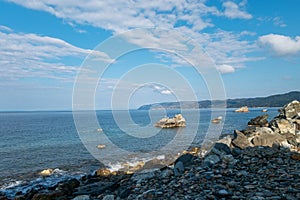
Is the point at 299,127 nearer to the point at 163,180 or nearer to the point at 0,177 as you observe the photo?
the point at 163,180

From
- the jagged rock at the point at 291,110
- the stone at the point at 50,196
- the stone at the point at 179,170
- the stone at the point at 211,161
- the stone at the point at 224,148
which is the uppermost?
the jagged rock at the point at 291,110

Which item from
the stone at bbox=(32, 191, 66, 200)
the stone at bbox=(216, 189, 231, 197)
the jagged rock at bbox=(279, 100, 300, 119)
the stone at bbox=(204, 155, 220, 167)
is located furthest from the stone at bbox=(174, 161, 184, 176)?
the jagged rock at bbox=(279, 100, 300, 119)

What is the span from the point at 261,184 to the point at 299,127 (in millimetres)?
17604

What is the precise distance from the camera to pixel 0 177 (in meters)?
19.0

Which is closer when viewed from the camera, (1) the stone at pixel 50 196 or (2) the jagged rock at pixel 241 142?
(1) the stone at pixel 50 196

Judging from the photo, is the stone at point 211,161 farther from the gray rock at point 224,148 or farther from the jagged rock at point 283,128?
the jagged rock at point 283,128

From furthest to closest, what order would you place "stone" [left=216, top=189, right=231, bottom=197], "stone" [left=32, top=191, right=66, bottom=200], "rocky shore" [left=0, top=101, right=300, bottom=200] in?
"stone" [left=32, top=191, right=66, bottom=200], "rocky shore" [left=0, top=101, right=300, bottom=200], "stone" [left=216, top=189, right=231, bottom=197]

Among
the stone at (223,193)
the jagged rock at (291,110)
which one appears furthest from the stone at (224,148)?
the jagged rock at (291,110)

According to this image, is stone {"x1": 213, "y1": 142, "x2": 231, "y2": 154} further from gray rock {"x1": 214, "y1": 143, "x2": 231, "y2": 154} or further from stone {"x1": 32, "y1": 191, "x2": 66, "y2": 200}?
stone {"x1": 32, "y1": 191, "x2": 66, "y2": 200}

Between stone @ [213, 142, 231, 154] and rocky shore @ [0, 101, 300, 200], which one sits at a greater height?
stone @ [213, 142, 231, 154]

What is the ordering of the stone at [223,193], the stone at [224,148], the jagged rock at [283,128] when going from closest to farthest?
the stone at [223,193], the stone at [224,148], the jagged rock at [283,128]

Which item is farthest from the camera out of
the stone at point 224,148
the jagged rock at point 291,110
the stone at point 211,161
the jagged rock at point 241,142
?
the jagged rock at point 291,110

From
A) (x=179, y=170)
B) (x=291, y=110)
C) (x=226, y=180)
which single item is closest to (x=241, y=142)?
(x=179, y=170)

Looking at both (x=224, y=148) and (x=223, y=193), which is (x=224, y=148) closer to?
(x=224, y=148)
